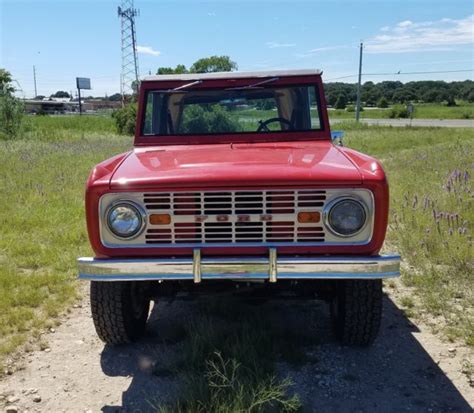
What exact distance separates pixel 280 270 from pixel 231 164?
673mm

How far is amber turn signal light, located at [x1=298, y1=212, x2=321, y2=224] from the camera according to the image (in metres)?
2.63

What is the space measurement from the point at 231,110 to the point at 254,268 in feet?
5.69

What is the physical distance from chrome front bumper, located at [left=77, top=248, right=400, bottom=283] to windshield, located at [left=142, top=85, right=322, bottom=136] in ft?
5.06

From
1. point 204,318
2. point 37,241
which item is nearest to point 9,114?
point 37,241

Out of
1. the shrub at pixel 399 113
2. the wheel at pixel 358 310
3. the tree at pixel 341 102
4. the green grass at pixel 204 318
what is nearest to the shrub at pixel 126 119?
the green grass at pixel 204 318

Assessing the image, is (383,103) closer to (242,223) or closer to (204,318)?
(204,318)

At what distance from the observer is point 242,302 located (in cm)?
384

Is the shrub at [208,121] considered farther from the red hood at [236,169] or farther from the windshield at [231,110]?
the red hood at [236,169]

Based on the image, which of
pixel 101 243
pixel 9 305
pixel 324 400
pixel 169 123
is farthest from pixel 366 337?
pixel 9 305

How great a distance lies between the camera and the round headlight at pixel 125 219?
264cm

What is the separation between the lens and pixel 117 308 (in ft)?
10.0

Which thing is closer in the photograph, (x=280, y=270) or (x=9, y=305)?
(x=280, y=270)

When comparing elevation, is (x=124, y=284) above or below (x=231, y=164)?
below

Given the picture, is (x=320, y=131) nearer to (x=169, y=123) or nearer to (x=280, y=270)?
(x=169, y=123)
